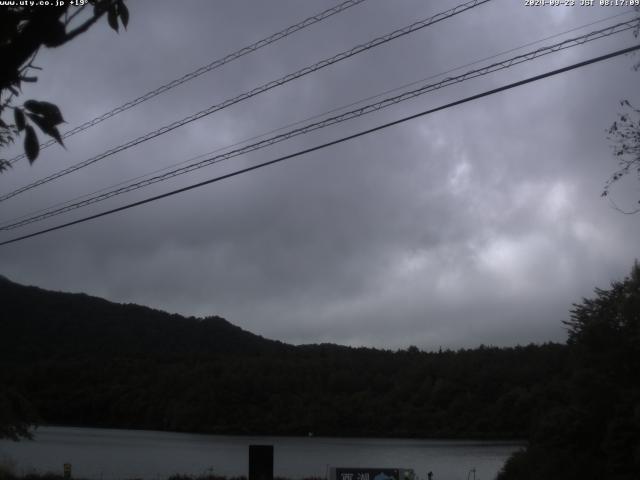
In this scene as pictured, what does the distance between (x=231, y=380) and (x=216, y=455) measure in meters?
27.6

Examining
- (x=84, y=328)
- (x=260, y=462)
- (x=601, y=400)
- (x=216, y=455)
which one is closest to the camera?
(x=260, y=462)

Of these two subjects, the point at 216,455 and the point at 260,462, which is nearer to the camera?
the point at 260,462

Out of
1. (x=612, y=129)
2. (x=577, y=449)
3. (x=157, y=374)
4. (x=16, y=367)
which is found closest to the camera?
(x=612, y=129)

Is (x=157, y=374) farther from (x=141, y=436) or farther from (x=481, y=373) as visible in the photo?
(x=481, y=373)

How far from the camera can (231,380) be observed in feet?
295

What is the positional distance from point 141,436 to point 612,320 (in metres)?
59.4

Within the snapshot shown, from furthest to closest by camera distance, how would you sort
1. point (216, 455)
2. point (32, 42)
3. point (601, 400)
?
point (216, 455)
point (601, 400)
point (32, 42)

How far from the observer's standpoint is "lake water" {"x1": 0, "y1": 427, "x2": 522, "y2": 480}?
47.7 metres

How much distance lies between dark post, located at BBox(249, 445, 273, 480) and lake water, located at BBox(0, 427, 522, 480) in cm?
1884

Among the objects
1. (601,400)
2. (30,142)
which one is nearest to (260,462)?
(601,400)

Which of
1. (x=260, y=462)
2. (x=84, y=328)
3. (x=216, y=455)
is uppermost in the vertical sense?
(x=84, y=328)

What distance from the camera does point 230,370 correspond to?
300 ft

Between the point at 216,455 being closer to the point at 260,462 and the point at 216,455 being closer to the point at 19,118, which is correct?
the point at 260,462

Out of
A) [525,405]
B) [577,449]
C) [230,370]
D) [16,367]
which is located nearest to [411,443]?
[525,405]
